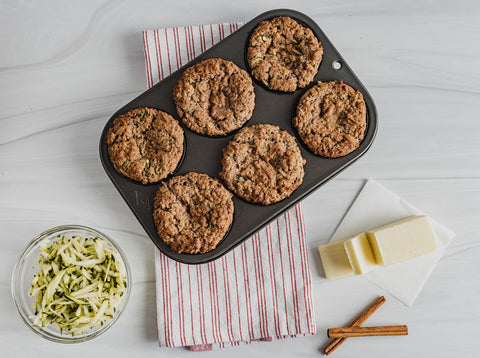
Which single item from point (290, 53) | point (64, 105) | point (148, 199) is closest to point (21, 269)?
point (148, 199)

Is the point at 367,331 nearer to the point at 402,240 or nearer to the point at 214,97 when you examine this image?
the point at 402,240

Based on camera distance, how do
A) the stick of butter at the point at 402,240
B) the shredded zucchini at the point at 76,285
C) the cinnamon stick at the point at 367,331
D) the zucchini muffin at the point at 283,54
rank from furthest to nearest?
the cinnamon stick at the point at 367,331
the stick of butter at the point at 402,240
the zucchini muffin at the point at 283,54
the shredded zucchini at the point at 76,285

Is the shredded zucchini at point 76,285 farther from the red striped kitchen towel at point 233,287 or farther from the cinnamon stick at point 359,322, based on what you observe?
the cinnamon stick at point 359,322

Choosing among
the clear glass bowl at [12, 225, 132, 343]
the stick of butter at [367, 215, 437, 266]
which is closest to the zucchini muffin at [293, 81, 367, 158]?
the stick of butter at [367, 215, 437, 266]

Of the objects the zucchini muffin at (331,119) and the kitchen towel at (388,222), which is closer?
the zucchini muffin at (331,119)

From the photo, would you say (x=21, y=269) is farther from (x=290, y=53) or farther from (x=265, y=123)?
(x=290, y=53)

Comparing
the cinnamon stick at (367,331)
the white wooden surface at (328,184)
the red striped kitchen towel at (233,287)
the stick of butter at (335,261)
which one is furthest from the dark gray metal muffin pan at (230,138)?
the cinnamon stick at (367,331)

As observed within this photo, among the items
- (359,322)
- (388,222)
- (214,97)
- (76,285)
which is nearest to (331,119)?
(214,97)
